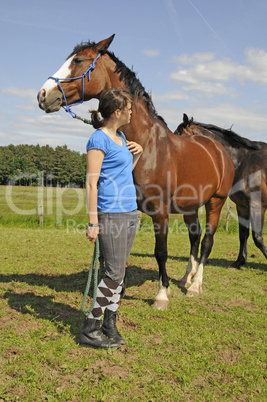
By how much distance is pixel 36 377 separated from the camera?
243cm

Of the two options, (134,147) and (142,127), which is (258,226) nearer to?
(142,127)

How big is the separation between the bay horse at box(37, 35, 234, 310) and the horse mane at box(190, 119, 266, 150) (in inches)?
58.7

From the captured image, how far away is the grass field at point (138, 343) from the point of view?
239cm

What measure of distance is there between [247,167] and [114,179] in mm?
4481

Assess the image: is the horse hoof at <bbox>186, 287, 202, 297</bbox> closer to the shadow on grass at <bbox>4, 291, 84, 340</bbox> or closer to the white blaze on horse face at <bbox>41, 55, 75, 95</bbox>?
the shadow on grass at <bbox>4, 291, 84, 340</bbox>

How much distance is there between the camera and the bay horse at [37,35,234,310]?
3564 mm

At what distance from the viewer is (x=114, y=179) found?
2.69 m

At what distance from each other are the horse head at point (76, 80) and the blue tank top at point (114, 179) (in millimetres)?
1193

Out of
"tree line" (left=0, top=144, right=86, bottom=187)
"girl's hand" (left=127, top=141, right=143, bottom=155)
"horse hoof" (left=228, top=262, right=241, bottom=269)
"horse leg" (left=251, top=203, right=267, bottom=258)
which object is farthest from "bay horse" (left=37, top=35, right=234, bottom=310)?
"tree line" (left=0, top=144, right=86, bottom=187)

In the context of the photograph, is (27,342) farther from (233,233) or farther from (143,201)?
(233,233)

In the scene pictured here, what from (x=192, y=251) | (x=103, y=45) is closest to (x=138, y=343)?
(x=192, y=251)

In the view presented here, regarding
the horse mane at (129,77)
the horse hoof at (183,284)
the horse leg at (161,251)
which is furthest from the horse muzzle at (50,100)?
the horse hoof at (183,284)

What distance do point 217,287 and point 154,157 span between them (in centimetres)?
269

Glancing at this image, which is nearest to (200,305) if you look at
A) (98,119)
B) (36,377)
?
(36,377)
